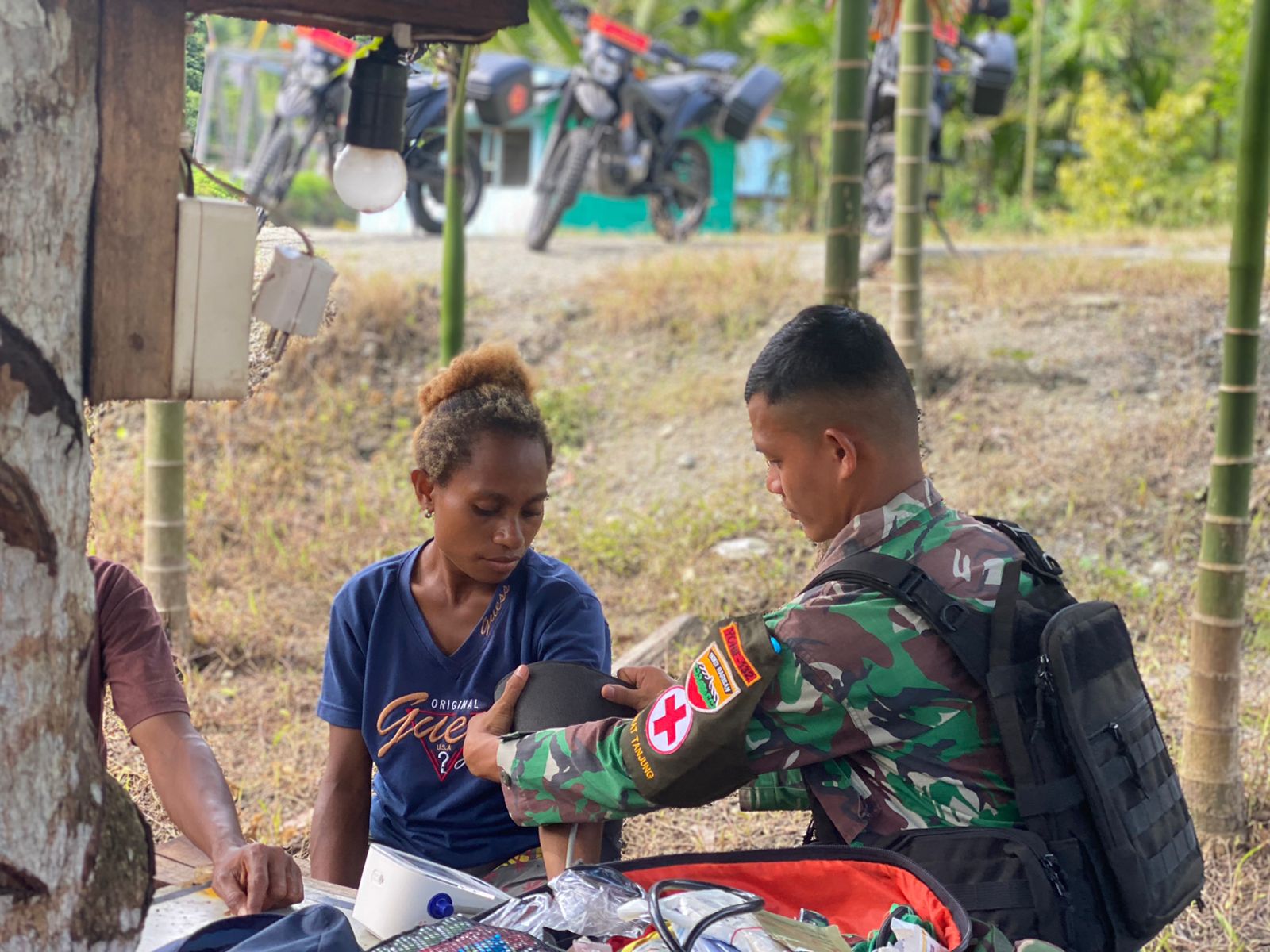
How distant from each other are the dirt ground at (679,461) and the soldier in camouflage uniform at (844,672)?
4.81 feet

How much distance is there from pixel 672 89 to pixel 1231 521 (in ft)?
25.2

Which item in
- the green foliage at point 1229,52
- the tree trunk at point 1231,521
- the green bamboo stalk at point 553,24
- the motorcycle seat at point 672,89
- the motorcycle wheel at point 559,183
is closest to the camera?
the tree trunk at point 1231,521

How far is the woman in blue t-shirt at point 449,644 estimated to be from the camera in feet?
8.21

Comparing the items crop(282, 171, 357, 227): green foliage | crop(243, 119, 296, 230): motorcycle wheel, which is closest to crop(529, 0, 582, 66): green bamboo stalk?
crop(243, 119, 296, 230): motorcycle wheel

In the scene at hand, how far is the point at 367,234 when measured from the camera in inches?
434

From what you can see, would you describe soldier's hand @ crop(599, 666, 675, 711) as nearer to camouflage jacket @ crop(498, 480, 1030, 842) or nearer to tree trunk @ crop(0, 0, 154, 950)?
→ camouflage jacket @ crop(498, 480, 1030, 842)

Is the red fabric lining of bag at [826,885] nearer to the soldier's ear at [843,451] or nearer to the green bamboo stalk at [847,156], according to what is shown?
the soldier's ear at [843,451]

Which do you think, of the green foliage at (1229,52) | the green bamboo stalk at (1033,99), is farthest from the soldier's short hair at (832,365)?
the green foliage at (1229,52)

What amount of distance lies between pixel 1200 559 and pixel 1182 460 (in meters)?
2.47

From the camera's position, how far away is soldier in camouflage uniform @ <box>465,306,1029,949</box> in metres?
1.94

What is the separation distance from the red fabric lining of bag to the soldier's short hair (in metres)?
0.69

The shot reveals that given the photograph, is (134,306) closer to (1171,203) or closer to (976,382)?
(976,382)

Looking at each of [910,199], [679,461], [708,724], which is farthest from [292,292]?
[679,461]

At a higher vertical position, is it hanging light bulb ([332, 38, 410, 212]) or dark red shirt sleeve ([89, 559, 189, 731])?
hanging light bulb ([332, 38, 410, 212])
